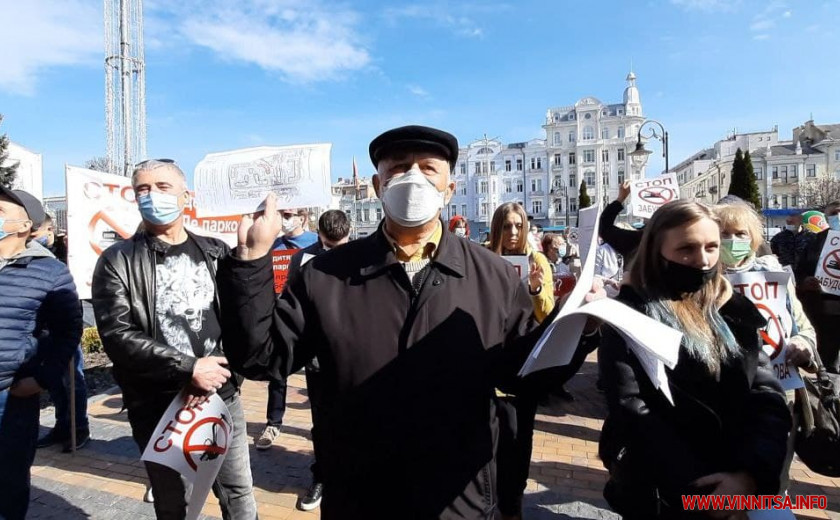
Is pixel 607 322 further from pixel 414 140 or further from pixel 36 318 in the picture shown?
pixel 36 318

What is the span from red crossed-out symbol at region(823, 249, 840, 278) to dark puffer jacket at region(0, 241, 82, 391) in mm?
6093

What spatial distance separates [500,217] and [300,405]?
11.2ft

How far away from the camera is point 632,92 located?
6894 centimetres

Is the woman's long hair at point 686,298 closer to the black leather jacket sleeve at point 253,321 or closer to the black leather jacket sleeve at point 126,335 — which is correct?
the black leather jacket sleeve at point 253,321

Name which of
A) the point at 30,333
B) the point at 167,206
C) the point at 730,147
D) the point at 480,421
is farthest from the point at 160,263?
the point at 730,147

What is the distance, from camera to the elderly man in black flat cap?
1.60 meters

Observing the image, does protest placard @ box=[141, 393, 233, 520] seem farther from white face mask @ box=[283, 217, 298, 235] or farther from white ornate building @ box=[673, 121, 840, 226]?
white ornate building @ box=[673, 121, 840, 226]

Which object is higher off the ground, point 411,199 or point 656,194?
point 656,194

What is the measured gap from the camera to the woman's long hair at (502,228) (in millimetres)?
3760

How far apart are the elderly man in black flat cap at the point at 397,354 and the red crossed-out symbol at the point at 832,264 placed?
14.6 ft

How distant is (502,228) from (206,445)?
2467 millimetres

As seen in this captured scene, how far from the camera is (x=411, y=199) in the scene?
171 centimetres

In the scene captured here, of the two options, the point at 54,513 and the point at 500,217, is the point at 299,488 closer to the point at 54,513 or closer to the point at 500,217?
the point at 54,513

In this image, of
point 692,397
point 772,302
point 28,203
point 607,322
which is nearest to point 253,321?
point 607,322
